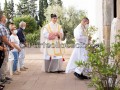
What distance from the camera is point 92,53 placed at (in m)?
5.36

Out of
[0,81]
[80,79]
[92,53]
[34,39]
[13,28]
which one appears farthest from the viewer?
[34,39]

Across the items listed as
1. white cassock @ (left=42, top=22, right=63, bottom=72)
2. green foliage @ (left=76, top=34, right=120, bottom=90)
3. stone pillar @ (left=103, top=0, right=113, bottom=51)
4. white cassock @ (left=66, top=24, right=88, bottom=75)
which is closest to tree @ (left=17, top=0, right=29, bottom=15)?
white cassock @ (left=42, top=22, right=63, bottom=72)

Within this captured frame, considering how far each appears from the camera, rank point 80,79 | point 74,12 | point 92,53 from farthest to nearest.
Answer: point 74,12
point 80,79
point 92,53

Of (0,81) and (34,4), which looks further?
(34,4)

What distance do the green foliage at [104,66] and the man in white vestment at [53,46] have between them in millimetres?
5231

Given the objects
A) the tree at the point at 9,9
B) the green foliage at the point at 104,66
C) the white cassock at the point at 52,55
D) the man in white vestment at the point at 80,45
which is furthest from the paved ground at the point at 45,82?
the tree at the point at 9,9

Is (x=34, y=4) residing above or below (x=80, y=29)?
above

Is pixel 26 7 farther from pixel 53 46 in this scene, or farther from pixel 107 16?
pixel 107 16

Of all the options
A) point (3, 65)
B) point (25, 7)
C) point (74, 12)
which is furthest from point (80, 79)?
point (25, 7)

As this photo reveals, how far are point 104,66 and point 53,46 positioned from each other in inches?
221

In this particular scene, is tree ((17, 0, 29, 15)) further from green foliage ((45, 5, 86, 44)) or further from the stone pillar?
the stone pillar

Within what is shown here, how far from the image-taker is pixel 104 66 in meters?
5.25

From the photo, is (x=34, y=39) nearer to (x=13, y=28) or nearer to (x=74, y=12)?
(x=74, y=12)

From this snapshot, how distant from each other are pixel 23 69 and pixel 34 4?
1306 inches
